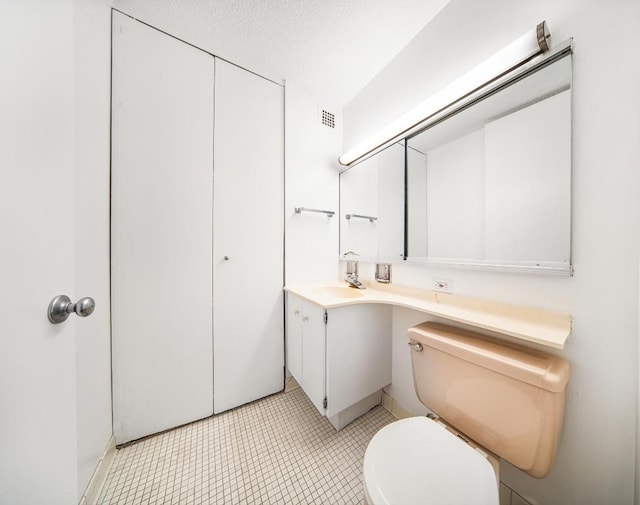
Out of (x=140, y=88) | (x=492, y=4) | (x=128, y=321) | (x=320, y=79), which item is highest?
(x=320, y=79)

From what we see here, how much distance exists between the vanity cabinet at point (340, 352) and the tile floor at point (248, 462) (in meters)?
0.17

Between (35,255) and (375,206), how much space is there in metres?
1.66

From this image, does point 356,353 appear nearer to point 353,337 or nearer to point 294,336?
point 353,337

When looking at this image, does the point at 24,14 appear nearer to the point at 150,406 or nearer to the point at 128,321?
the point at 128,321

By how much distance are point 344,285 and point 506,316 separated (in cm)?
102

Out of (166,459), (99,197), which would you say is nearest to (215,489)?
(166,459)

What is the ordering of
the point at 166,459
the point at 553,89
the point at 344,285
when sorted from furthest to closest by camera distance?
the point at 344,285
the point at 166,459
the point at 553,89

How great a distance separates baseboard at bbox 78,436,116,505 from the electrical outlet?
1.80 m

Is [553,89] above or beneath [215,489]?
above

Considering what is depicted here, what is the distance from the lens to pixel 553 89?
0.78 metres

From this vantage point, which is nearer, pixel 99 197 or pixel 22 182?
pixel 22 182

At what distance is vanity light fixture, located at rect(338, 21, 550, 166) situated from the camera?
77 cm

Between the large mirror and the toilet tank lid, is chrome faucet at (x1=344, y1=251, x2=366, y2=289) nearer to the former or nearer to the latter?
the large mirror

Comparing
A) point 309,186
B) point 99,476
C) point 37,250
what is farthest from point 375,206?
point 99,476
